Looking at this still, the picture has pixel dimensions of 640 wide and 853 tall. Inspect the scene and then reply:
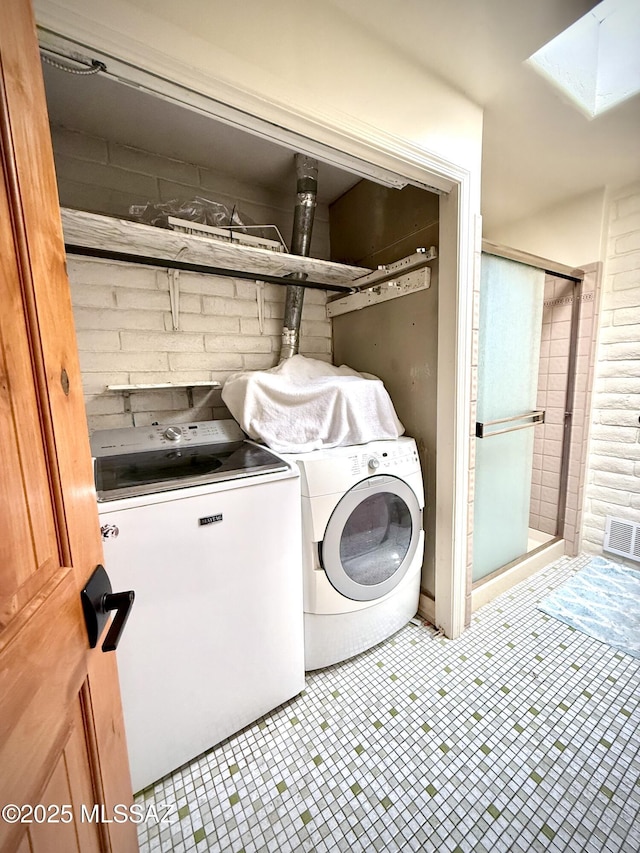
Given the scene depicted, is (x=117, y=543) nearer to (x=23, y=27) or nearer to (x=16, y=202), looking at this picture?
(x=16, y=202)

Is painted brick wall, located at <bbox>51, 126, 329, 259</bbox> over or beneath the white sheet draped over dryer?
over

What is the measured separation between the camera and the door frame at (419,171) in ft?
2.69

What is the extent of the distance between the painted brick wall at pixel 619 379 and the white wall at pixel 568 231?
88 millimetres

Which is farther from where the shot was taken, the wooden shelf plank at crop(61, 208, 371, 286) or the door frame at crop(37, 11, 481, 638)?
the wooden shelf plank at crop(61, 208, 371, 286)

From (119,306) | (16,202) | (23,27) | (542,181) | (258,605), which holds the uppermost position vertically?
(542,181)

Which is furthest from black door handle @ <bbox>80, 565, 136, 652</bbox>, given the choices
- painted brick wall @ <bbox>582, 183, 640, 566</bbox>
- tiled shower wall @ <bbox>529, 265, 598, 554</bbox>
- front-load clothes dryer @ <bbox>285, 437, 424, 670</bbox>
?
painted brick wall @ <bbox>582, 183, 640, 566</bbox>

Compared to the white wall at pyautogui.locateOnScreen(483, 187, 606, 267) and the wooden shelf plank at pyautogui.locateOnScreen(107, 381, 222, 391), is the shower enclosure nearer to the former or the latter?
the white wall at pyautogui.locateOnScreen(483, 187, 606, 267)

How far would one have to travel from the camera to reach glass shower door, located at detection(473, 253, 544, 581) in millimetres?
1781

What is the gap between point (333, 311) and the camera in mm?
2098

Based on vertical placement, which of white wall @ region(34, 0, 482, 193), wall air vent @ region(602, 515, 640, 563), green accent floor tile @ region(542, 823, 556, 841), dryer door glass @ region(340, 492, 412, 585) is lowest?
green accent floor tile @ region(542, 823, 556, 841)

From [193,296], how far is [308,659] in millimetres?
1786

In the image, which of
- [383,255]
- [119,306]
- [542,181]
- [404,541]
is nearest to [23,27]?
[119,306]

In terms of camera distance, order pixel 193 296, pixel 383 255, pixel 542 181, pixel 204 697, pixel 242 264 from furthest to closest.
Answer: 1. pixel 542 181
2. pixel 383 255
3. pixel 193 296
4. pixel 242 264
5. pixel 204 697

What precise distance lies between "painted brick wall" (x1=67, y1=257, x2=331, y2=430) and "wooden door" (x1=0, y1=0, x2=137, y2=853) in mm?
1099
